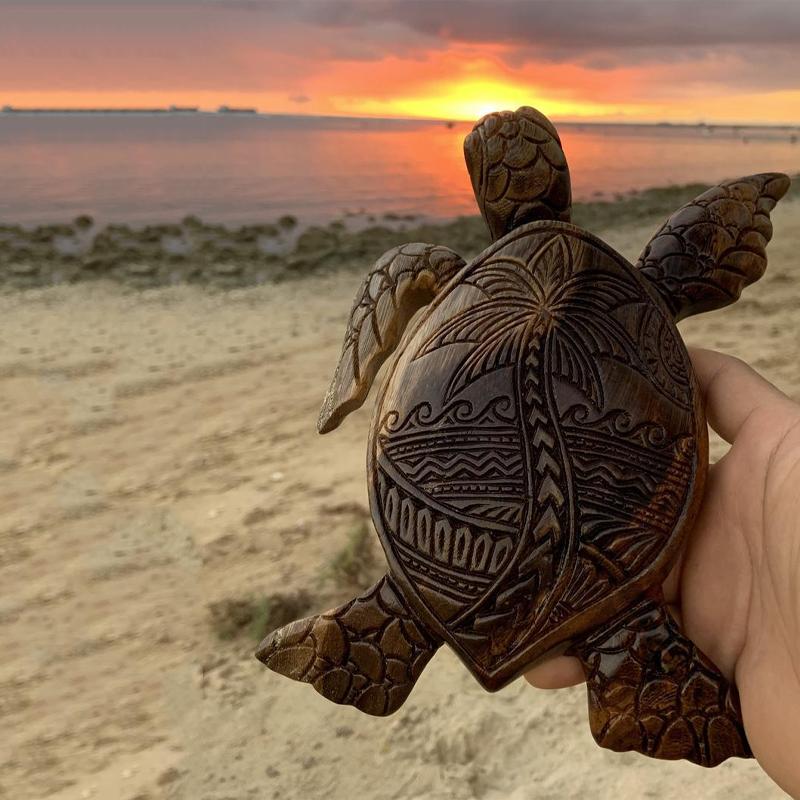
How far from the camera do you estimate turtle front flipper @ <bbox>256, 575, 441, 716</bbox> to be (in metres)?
2.00

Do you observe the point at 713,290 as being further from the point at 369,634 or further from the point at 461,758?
the point at 461,758

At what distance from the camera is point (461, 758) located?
9.28 ft

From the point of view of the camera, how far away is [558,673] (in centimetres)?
215

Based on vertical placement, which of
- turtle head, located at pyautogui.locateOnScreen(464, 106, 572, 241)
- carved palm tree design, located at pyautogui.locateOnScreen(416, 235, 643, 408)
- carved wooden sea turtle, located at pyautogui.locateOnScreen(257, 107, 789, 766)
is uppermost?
turtle head, located at pyautogui.locateOnScreen(464, 106, 572, 241)

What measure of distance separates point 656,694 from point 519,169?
1.52m

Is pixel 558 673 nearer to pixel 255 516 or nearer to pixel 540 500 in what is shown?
pixel 540 500

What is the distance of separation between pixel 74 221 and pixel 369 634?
16861 mm

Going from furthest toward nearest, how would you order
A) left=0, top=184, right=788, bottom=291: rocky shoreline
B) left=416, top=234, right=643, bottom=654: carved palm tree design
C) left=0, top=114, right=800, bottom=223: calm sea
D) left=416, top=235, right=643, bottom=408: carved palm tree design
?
left=0, top=114, right=800, bottom=223: calm sea, left=0, top=184, right=788, bottom=291: rocky shoreline, left=416, top=235, right=643, bottom=408: carved palm tree design, left=416, top=234, right=643, bottom=654: carved palm tree design

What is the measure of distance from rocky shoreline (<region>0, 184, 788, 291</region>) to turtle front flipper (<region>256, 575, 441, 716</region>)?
9.15m

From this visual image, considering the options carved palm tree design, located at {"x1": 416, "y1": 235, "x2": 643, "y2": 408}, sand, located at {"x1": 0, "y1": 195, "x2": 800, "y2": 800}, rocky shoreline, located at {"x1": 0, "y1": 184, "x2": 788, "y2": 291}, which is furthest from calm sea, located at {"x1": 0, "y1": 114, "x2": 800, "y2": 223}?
carved palm tree design, located at {"x1": 416, "y1": 235, "x2": 643, "y2": 408}

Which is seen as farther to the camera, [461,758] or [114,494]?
[114,494]

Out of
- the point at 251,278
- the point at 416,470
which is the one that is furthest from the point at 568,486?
the point at 251,278

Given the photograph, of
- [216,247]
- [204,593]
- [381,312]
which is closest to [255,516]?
[204,593]

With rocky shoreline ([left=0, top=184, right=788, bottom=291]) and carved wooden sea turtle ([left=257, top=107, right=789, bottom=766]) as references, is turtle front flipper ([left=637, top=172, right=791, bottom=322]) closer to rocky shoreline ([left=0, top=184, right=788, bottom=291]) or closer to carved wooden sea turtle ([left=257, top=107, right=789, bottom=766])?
carved wooden sea turtle ([left=257, top=107, right=789, bottom=766])
